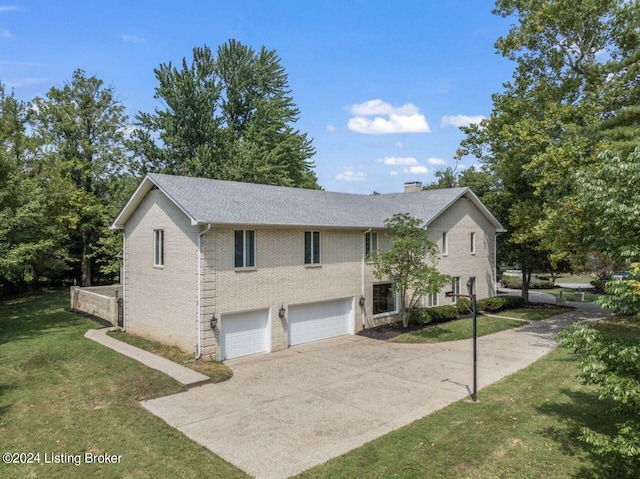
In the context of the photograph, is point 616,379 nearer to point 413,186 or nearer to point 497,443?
point 497,443

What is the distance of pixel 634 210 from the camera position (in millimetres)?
6523

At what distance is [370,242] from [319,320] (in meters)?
4.86

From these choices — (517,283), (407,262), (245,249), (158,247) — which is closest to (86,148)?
(158,247)

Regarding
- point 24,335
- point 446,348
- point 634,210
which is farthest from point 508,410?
point 24,335

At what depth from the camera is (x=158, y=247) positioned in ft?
56.6

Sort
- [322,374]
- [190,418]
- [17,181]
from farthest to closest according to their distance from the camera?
[17,181] < [322,374] < [190,418]

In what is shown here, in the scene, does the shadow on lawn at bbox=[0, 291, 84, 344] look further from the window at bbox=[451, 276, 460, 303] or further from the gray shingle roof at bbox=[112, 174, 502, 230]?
the window at bbox=[451, 276, 460, 303]

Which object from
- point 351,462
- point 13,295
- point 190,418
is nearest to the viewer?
point 351,462

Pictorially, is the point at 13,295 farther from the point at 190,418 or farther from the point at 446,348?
the point at 446,348

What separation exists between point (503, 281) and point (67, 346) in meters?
39.6

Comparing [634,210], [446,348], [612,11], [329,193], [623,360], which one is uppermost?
[612,11]

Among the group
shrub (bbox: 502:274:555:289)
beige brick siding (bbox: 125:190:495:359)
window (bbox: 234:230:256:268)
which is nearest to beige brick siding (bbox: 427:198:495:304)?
beige brick siding (bbox: 125:190:495:359)

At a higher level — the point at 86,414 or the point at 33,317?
the point at 33,317

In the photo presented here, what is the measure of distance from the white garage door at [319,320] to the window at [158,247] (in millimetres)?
5734
